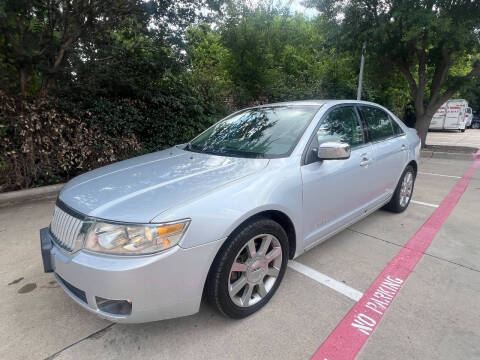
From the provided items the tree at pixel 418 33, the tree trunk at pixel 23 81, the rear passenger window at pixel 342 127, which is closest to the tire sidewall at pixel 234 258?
the rear passenger window at pixel 342 127

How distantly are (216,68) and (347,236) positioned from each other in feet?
22.5

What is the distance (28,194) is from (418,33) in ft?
27.3

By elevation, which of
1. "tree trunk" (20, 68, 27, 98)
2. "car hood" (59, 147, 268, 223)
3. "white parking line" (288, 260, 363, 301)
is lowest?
"white parking line" (288, 260, 363, 301)

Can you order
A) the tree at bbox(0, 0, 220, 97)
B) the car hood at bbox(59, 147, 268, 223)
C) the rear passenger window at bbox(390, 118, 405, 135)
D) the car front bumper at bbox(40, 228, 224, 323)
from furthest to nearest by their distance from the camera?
the tree at bbox(0, 0, 220, 97) < the rear passenger window at bbox(390, 118, 405, 135) < the car hood at bbox(59, 147, 268, 223) < the car front bumper at bbox(40, 228, 224, 323)

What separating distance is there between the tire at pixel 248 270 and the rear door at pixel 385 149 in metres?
1.61

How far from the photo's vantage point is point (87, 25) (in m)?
4.75

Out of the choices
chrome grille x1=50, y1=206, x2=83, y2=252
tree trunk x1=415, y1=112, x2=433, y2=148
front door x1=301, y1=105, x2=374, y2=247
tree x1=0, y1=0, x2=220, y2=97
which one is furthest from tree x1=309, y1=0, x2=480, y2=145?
chrome grille x1=50, y1=206, x2=83, y2=252

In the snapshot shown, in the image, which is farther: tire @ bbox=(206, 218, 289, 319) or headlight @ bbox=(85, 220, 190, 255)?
tire @ bbox=(206, 218, 289, 319)

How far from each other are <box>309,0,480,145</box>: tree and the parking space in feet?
18.6

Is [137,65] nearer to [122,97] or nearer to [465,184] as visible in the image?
[122,97]

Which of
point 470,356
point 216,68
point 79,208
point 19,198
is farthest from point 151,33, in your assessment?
point 470,356

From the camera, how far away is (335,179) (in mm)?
2484

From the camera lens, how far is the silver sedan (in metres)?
1.54

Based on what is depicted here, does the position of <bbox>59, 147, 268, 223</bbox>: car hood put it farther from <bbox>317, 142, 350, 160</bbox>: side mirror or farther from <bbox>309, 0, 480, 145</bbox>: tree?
<bbox>309, 0, 480, 145</bbox>: tree
